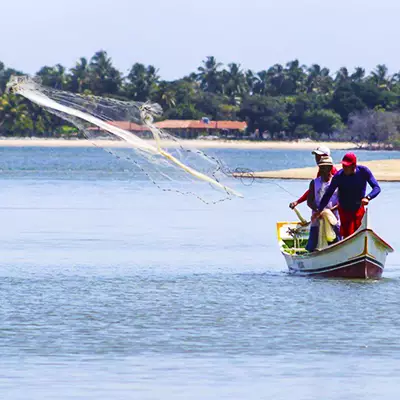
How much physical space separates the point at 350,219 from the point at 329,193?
0.63 m

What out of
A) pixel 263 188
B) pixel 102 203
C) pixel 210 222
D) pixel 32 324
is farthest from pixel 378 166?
pixel 32 324

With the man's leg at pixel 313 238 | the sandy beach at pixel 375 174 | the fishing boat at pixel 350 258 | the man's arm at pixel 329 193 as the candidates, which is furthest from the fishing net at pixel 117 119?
the sandy beach at pixel 375 174

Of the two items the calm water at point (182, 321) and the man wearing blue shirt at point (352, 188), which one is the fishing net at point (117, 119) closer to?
the man wearing blue shirt at point (352, 188)

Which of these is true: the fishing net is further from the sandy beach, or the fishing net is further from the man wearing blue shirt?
the sandy beach

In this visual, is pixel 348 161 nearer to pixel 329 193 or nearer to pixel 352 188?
pixel 352 188

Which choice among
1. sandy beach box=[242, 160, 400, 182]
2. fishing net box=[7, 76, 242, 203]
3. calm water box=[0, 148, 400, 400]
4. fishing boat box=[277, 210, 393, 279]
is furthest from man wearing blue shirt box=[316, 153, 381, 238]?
sandy beach box=[242, 160, 400, 182]

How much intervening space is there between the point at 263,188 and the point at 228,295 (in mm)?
38516

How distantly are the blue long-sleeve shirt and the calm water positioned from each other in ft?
4.33

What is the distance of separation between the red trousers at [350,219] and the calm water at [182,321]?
834 millimetres

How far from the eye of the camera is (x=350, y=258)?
20.8m

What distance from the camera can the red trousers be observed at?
20.5 meters

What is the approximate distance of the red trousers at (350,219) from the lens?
67.4 feet

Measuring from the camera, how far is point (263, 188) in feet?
192

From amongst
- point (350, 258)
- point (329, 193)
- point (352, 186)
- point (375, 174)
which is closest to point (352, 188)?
point (352, 186)
